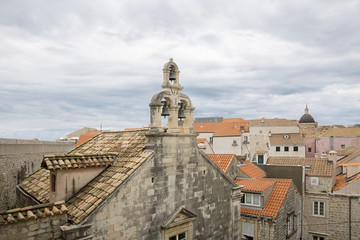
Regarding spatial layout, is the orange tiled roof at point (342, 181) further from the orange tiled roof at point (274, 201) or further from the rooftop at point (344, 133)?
the rooftop at point (344, 133)

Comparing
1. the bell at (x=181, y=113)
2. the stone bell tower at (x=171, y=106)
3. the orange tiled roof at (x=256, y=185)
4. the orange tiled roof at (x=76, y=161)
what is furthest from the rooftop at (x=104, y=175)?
the orange tiled roof at (x=256, y=185)

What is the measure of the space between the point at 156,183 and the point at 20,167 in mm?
18498

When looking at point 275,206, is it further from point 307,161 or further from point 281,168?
point 307,161

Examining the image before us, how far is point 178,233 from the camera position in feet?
32.4

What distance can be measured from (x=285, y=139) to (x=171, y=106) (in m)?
44.5

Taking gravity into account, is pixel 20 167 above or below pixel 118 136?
below

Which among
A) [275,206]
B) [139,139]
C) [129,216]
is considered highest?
[139,139]

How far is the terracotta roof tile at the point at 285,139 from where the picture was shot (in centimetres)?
4888

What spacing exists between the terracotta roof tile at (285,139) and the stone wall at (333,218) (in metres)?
26.0

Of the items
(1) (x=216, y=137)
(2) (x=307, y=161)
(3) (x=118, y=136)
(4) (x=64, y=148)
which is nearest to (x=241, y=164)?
(2) (x=307, y=161)

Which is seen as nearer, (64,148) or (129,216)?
(129,216)

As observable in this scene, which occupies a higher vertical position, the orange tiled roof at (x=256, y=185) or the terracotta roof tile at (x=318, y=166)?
the terracotta roof tile at (x=318, y=166)

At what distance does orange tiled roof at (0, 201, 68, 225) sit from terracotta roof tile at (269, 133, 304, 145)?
1875 inches

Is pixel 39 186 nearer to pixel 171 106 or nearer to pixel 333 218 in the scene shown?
pixel 171 106
